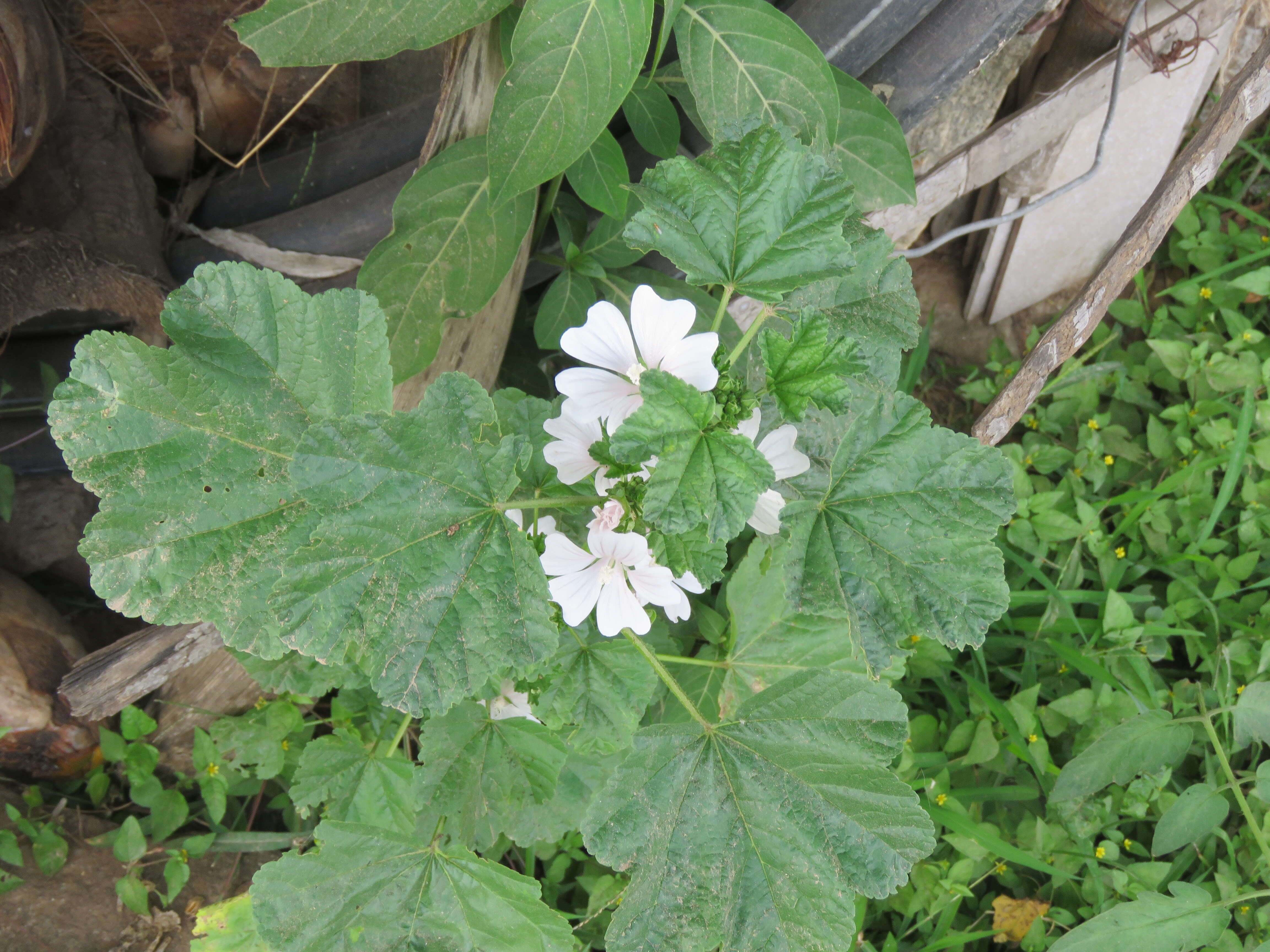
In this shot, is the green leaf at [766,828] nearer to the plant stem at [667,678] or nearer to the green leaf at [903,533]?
the plant stem at [667,678]

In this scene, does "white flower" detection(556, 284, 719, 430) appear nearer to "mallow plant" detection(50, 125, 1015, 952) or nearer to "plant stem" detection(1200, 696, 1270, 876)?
"mallow plant" detection(50, 125, 1015, 952)

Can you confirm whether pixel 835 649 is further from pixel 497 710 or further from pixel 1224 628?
pixel 1224 628

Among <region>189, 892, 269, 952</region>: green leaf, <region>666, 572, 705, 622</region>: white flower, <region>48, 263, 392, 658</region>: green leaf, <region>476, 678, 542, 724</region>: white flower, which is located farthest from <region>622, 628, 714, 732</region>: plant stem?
<region>189, 892, 269, 952</region>: green leaf

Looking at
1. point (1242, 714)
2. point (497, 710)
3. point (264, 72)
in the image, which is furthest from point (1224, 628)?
point (264, 72)

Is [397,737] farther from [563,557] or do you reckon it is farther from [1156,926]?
[1156,926]

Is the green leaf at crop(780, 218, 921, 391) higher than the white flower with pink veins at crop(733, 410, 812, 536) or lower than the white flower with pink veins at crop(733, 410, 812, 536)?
higher

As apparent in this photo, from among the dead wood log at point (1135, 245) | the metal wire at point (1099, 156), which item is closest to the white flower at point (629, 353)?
the dead wood log at point (1135, 245)
